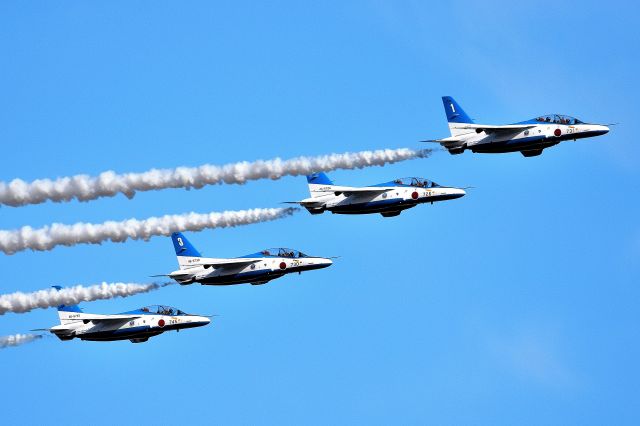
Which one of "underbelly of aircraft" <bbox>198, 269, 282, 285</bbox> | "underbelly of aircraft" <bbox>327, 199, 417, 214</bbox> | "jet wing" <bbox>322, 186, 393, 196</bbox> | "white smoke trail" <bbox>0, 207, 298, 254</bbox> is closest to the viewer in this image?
"white smoke trail" <bbox>0, 207, 298, 254</bbox>

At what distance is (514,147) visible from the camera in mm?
58250

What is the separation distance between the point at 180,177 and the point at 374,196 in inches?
442

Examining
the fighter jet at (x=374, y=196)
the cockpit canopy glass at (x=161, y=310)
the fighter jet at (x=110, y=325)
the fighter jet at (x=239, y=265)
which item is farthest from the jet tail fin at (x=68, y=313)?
the fighter jet at (x=374, y=196)

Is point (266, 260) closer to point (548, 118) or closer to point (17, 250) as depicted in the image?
point (17, 250)

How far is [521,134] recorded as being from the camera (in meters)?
58.2

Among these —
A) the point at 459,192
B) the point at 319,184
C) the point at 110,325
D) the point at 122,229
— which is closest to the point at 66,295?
the point at 110,325

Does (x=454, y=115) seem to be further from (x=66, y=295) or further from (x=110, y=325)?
(x=66, y=295)

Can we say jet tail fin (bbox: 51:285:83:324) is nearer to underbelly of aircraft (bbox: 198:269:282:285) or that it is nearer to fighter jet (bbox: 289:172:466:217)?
underbelly of aircraft (bbox: 198:269:282:285)

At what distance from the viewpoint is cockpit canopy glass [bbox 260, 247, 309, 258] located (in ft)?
192

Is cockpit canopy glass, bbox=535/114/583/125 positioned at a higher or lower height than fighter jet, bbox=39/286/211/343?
higher

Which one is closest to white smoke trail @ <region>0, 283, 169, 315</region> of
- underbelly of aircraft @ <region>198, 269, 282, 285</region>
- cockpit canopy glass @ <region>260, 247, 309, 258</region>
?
underbelly of aircraft @ <region>198, 269, 282, 285</region>

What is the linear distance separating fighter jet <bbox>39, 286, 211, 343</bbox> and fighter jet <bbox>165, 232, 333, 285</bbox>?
3120 mm

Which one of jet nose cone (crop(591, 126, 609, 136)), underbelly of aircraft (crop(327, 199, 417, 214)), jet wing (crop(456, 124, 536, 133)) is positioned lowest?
underbelly of aircraft (crop(327, 199, 417, 214))

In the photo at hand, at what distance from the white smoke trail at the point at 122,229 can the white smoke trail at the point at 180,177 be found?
1697mm
